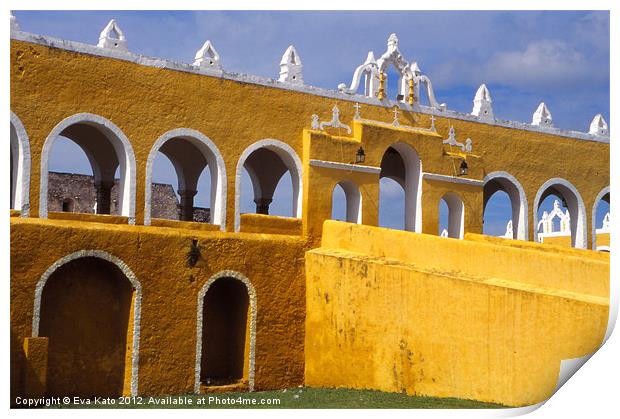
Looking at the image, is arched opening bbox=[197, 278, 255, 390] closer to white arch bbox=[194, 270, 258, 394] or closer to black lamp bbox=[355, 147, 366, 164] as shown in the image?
white arch bbox=[194, 270, 258, 394]

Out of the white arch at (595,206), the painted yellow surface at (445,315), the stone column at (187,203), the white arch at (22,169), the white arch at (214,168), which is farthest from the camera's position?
the white arch at (595,206)

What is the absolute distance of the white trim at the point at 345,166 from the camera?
15.7 m

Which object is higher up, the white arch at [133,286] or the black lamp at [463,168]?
the black lamp at [463,168]

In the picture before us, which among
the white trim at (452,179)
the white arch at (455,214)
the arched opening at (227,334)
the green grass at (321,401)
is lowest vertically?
the green grass at (321,401)

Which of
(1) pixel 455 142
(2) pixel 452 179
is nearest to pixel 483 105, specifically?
(1) pixel 455 142

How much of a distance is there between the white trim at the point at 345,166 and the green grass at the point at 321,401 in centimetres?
414

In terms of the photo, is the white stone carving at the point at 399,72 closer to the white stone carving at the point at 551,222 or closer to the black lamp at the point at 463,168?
the black lamp at the point at 463,168

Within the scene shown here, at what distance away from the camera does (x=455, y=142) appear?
1778cm

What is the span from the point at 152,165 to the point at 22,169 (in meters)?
2.18

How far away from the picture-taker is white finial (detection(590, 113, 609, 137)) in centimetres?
2022

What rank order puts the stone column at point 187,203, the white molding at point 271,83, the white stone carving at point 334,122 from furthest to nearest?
the stone column at point 187,203
the white stone carving at point 334,122
the white molding at point 271,83

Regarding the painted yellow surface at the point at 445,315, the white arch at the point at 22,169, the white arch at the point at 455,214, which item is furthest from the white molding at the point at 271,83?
the painted yellow surface at the point at 445,315

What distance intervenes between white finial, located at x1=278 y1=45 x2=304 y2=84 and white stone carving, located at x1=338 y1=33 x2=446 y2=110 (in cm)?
93

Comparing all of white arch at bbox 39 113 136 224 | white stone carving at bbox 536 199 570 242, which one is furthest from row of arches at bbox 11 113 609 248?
white stone carving at bbox 536 199 570 242
